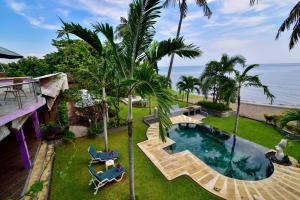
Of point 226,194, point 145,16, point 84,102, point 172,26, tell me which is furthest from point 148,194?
point 172,26

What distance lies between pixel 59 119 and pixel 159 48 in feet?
34.1

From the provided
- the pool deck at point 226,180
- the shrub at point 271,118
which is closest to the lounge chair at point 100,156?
the pool deck at point 226,180

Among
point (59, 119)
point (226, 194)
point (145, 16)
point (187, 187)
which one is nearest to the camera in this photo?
point (145, 16)

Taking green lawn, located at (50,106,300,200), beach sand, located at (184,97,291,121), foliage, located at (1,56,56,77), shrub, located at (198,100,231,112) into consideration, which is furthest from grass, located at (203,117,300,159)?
foliage, located at (1,56,56,77)

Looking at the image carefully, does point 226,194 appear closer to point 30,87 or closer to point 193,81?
point 30,87

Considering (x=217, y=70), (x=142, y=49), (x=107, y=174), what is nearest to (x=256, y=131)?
(x=217, y=70)

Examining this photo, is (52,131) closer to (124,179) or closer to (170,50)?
(124,179)

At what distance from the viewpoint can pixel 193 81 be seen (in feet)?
63.5

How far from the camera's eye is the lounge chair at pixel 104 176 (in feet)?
22.5

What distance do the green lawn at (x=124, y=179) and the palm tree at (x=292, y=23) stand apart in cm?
705

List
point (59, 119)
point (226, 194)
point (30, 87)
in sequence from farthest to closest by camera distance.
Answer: point (59, 119) → point (30, 87) → point (226, 194)

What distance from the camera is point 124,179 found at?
7582 mm

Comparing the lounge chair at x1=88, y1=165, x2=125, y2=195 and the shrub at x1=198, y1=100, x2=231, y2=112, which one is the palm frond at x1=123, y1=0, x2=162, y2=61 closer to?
the lounge chair at x1=88, y1=165, x2=125, y2=195

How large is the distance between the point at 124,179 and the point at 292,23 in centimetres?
1477
